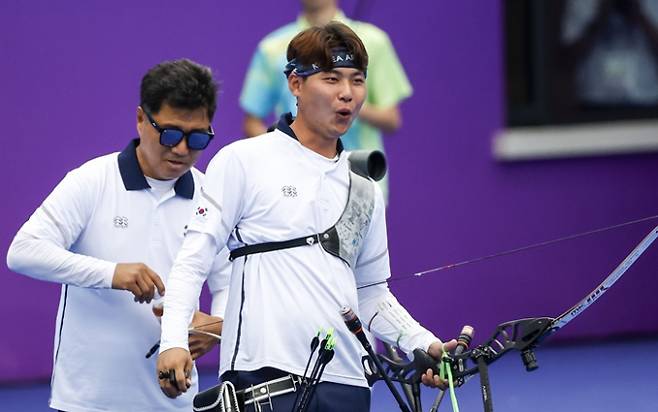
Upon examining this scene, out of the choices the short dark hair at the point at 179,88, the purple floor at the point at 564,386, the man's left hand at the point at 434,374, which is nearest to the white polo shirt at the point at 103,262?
the short dark hair at the point at 179,88

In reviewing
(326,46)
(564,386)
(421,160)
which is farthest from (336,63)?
(421,160)

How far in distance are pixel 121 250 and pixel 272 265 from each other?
2.68 feet

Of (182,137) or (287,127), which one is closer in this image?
(287,127)

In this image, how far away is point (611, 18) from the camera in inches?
403

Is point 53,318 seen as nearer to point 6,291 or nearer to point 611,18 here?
point 6,291

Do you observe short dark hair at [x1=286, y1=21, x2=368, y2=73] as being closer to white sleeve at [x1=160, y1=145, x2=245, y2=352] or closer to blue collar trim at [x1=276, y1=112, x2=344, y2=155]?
blue collar trim at [x1=276, y1=112, x2=344, y2=155]

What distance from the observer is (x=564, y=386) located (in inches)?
355

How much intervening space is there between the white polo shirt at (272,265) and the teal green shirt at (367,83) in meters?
3.30

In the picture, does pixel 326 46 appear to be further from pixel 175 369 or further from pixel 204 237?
pixel 175 369

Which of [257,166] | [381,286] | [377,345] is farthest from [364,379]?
A: [377,345]

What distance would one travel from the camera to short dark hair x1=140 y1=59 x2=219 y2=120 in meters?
5.25

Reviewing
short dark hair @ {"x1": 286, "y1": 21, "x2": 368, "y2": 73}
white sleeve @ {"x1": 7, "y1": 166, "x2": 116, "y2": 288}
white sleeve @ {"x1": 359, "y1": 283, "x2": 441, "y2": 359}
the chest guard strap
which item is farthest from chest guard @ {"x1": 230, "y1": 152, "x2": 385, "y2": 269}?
white sleeve @ {"x1": 7, "y1": 166, "x2": 116, "y2": 288}

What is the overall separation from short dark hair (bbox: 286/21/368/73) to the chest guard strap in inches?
13.9

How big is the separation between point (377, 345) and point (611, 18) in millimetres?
2836
